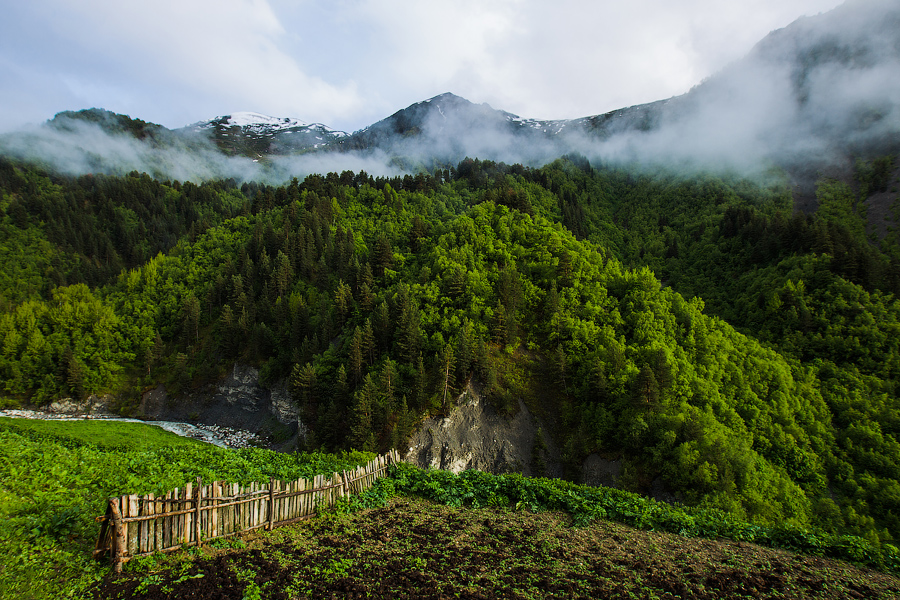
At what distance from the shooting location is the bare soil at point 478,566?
10.5 m

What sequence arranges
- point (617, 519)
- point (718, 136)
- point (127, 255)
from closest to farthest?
point (617, 519) → point (127, 255) → point (718, 136)

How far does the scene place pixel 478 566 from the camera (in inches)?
508

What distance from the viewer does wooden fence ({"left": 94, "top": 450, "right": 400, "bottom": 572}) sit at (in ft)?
33.8

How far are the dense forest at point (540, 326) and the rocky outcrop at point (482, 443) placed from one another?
71.9 inches

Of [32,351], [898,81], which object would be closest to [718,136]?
[898,81]

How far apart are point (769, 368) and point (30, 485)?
70.0m

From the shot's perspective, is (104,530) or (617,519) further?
(617,519)

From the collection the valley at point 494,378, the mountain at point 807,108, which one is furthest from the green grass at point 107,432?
the mountain at point 807,108

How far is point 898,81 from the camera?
5443 inches

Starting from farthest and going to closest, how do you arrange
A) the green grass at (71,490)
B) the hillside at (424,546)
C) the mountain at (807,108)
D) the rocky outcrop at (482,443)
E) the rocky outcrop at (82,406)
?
the mountain at (807,108) < the rocky outcrop at (82,406) < the rocky outcrop at (482,443) < the hillside at (424,546) < the green grass at (71,490)

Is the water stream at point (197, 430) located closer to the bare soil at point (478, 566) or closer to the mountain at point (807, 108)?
the bare soil at point (478, 566)

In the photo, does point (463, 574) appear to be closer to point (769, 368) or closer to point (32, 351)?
point (769, 368)

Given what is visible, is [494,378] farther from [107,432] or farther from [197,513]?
[107,432]

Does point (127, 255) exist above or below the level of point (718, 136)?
below
